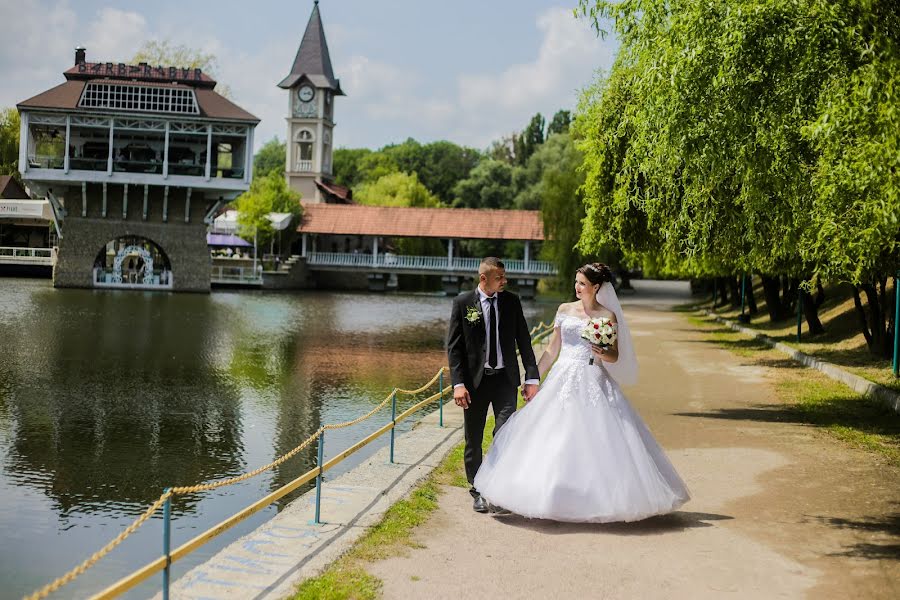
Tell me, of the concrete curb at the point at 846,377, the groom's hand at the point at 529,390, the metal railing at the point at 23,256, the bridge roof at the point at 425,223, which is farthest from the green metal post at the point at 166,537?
the metal railing at the point at 23,256

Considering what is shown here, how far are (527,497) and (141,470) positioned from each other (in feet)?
18.1

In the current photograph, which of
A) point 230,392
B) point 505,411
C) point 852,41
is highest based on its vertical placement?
point 852,41

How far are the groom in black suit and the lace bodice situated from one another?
275mm

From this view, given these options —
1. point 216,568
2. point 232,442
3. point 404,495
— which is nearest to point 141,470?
point 232,442

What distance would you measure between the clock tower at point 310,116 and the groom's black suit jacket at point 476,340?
250 ft

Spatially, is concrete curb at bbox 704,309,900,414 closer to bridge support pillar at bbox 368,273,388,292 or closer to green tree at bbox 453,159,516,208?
bridge support pillar at bbox 368,273,388,292

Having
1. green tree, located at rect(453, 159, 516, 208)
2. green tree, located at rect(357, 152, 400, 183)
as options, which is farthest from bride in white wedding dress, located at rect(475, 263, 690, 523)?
green tree, located at rect(357, 152, 400, 183)

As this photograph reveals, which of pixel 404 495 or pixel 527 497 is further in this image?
pixel 404 495

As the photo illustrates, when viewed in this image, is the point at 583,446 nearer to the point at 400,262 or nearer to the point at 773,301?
the point at 773,301

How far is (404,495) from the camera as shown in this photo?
7852 millimetres

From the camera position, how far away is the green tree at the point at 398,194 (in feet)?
Answer: 267

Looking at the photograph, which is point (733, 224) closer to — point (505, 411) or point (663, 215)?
point (663, 215)

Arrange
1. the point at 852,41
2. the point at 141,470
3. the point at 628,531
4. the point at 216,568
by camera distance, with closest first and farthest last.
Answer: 1. the point at 216,568
2. the point at 628,531
3. the point at 852,41
4. the point at 141,470

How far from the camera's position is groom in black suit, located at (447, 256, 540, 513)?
7113 millimetres
